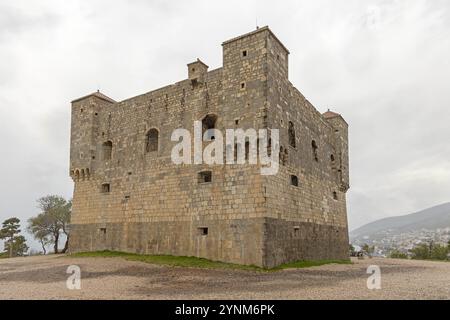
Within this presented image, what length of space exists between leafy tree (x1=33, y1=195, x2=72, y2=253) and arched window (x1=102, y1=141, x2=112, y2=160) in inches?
728

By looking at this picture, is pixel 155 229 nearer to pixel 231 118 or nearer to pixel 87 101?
pixel 231 118

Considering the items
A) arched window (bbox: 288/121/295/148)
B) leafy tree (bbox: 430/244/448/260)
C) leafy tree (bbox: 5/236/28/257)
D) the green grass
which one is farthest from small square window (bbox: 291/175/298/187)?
leafy tree (bbox: 430/244/448/260)

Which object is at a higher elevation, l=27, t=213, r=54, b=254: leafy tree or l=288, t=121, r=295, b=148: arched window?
l=288, t=121, r=295, b=148: arched window

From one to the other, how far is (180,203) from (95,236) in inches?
300

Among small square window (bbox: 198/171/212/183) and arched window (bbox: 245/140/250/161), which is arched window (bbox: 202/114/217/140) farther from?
arched window (bbox: 245/140/250/161)

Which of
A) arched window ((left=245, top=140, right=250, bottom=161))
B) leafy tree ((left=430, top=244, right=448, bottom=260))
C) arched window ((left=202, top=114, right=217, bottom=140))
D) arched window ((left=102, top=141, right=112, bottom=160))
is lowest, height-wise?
leafy tree ((left=430, top=244, right=448, bottom=260))

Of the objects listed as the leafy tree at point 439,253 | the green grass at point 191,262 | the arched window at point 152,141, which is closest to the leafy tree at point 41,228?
the green grass at point 191,262

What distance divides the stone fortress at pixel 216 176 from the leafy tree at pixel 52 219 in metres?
16.3

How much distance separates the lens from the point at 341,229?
26.3m

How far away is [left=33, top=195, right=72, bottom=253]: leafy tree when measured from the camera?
39.8 meters

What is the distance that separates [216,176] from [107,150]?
10.0 metres

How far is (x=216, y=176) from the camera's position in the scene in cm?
1833

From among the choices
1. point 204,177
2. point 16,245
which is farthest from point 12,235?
point 204,177

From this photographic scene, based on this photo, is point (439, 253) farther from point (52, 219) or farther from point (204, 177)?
point (52, 219)
